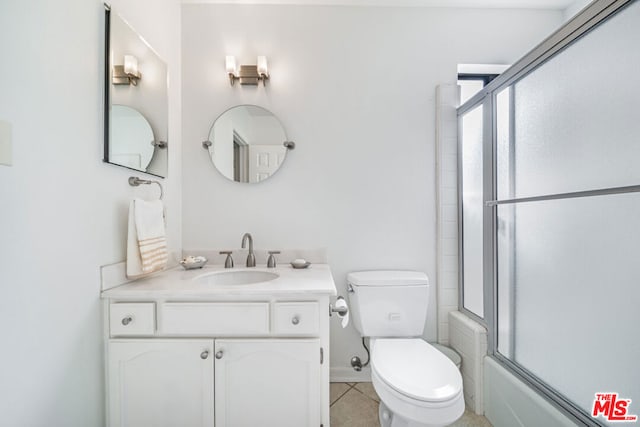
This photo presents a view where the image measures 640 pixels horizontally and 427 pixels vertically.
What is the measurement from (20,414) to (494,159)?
84.1 inches

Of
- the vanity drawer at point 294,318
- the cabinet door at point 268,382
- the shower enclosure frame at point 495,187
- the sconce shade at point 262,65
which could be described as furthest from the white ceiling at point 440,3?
the cabinet door at point 268,382

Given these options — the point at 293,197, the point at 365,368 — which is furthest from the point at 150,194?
the point at 365,368

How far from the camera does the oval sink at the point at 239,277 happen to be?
5.18 ft

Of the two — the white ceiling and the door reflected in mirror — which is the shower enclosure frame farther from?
the door reflected in mirror

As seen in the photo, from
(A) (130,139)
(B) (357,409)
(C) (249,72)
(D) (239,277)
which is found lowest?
(B) (357,409)

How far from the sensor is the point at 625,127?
3.06 feet

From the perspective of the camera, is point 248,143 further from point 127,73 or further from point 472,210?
point 472,210

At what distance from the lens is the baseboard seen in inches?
71.9

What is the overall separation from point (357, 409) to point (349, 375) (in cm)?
25

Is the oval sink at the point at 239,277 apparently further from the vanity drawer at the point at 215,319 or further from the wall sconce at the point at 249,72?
the wall sconce at the point at 249,72

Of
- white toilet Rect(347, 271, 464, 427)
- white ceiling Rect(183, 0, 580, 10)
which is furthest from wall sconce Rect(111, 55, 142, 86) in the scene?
white toilet Rect(347, 271, 464, 427)

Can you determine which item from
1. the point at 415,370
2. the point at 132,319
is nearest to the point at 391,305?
the point at 415,370

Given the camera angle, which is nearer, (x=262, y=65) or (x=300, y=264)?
(x=300, y=264)

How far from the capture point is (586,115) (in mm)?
1047
